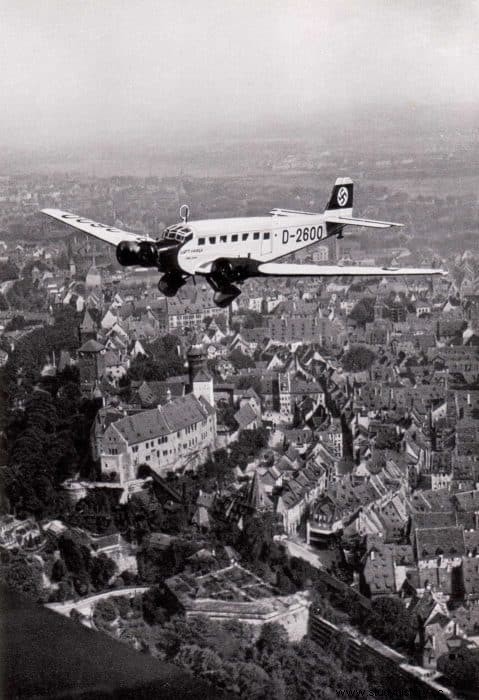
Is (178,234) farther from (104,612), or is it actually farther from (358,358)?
(104,612)

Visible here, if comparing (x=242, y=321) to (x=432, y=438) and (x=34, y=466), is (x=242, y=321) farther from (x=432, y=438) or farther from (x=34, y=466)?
(x=34, y=466)

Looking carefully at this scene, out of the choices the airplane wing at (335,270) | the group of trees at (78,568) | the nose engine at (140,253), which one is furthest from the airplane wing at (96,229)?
the group of trees at (78,568)

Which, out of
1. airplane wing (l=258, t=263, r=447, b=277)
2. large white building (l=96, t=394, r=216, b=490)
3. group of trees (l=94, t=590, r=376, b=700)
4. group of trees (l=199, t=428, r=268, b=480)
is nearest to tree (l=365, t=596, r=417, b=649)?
group of trees (l=94, t=590, r=376, b=700)

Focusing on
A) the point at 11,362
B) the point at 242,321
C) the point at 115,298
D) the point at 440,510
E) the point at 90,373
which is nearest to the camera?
the point at 440,510

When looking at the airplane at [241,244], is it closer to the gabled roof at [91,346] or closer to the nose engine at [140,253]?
the nose engine at [140,253]

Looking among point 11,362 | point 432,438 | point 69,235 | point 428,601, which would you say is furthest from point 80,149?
point 428,601

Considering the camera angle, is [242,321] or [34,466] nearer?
[242,321]

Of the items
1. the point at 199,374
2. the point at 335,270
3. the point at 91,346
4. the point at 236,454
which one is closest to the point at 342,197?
the point at 335,270

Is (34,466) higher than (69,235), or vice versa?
(69,235)
